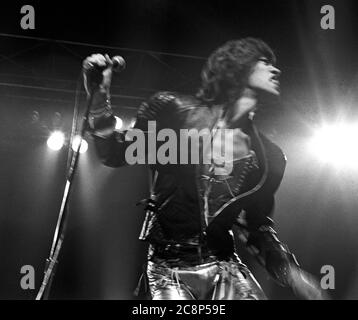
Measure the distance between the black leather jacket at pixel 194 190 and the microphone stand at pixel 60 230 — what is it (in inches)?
6.8

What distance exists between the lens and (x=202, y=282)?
8.98ft

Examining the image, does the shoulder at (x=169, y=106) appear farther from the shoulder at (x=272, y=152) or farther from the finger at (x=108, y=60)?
Result: the shoulder at (x=272, y=152)

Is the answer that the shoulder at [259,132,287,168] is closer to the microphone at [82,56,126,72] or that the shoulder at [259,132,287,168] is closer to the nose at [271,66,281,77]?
the nose at [271,66,281,77]

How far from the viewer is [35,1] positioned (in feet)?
10.7

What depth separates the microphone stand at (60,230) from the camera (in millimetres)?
3055

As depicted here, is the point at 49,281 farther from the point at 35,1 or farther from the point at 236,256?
the point at 35,1

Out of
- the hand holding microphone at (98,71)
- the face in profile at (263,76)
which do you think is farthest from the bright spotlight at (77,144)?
the face in profile at (263,76)

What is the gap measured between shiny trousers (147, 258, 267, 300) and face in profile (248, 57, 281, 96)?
123cm

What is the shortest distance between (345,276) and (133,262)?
1.57 metres

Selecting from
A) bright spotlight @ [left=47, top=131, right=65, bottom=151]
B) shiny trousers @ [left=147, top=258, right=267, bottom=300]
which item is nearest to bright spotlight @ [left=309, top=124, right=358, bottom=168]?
shiny trousers @ [left=147, top=258, right=267, bottom=300]

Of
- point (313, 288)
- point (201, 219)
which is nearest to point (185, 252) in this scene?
point (201, 219)

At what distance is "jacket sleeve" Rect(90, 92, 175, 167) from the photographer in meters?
2.91

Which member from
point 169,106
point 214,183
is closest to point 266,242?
point 214,183

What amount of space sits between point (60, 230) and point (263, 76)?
1.79 m
